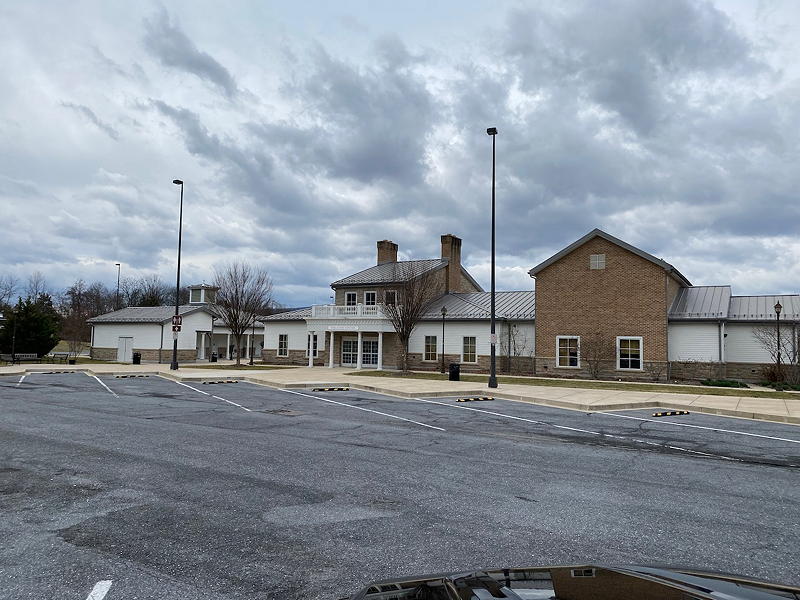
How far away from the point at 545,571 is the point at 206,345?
5726 centimetres

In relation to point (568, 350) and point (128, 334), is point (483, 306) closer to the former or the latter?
point (568, 350)

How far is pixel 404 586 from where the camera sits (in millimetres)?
2537

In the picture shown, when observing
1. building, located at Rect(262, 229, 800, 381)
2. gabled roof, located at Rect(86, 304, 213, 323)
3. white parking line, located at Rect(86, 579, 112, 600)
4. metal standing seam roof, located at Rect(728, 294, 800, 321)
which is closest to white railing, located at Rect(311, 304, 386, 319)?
building, located at Rect(262, 229, 800, 381)

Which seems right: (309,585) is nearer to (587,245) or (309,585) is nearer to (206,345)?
(587,245)

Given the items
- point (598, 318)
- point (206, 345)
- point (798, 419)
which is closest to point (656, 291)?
point (598, 318)

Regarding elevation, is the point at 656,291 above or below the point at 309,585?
above

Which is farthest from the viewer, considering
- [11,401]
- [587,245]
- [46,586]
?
[587,245]

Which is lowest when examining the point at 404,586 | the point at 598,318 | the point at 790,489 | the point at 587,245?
the point at 790,489

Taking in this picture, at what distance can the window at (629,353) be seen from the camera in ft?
99.5

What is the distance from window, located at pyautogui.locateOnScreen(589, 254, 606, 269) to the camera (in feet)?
103

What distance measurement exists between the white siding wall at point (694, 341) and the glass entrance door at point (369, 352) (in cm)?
1884

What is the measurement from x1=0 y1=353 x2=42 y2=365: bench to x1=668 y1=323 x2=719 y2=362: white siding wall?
45.8m

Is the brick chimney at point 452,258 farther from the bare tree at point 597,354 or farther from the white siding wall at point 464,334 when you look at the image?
the bare tree at point 597,354

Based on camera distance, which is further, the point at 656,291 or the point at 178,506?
the point at 656,291
